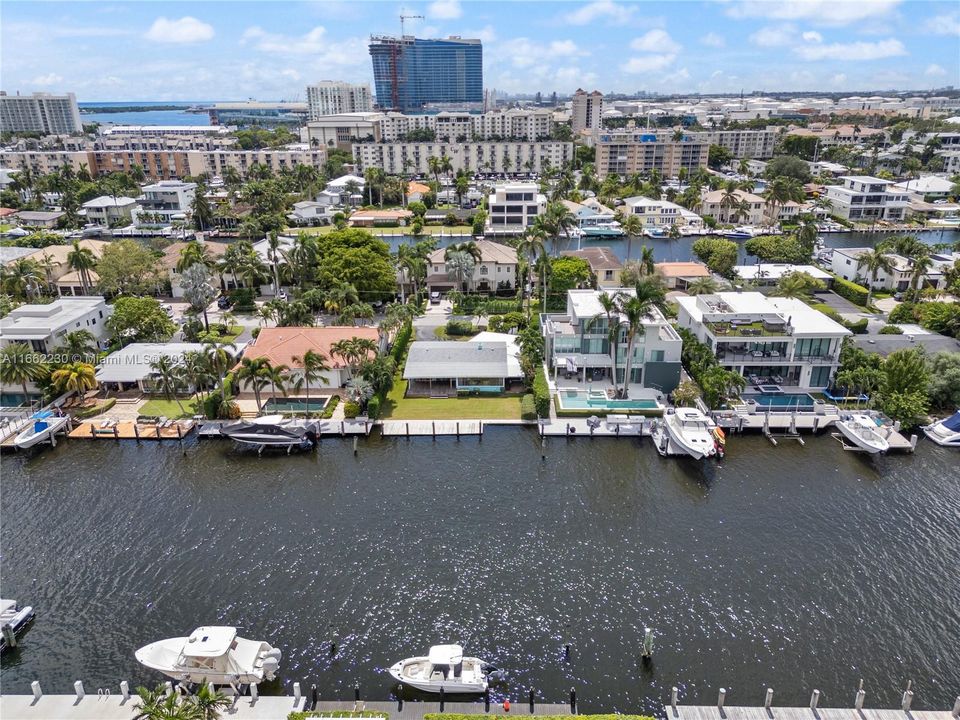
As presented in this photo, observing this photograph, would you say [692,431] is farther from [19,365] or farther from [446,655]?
[19,365]

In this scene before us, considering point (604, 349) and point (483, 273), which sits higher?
point (483, 273)

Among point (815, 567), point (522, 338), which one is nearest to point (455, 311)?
point (522, 338)

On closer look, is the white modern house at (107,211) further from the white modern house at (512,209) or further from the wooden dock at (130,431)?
the wooden dock at (130,431)

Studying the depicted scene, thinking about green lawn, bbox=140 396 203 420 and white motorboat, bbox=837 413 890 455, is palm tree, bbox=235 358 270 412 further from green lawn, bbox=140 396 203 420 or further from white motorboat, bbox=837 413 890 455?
white motorboat, bbox=837 413 890 455

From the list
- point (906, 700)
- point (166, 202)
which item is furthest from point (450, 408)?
point (166, 202)

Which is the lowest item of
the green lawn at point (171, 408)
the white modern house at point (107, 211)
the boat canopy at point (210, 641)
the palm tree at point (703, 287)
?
the boat canopy at point (210, 641)

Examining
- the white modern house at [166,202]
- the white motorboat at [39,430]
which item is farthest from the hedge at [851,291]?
the white modern house at [166,202]
